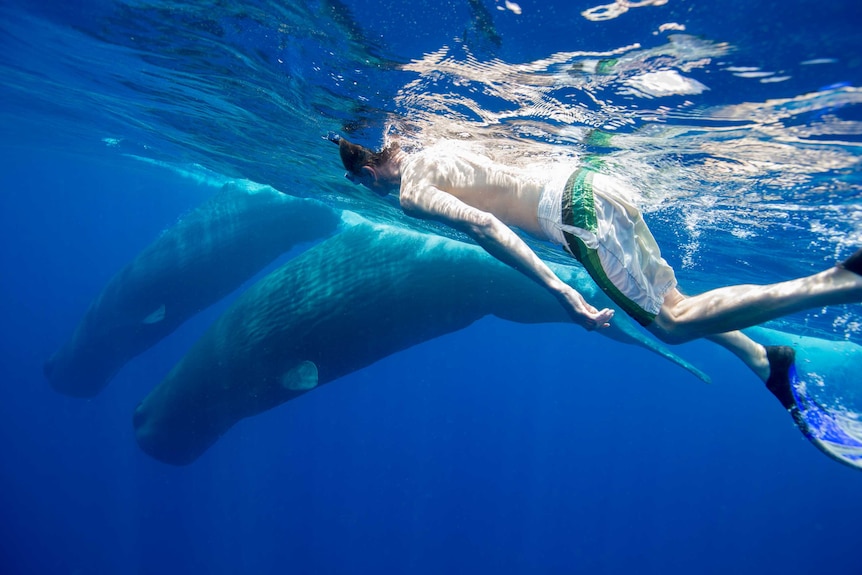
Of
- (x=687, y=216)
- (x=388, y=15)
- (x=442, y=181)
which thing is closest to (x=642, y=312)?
(x=442, y=181)

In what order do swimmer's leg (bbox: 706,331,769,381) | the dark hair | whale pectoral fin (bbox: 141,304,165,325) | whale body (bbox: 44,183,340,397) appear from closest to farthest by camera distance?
swimmer's leg (bbox: 706,331,769,381), the dark hair, whale pectoral fin (bbox: 141,304,165,325), whale body (bbox: 44,183,340,397)

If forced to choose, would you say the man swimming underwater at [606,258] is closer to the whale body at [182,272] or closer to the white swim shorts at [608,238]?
the white swim shorts at [608,238]

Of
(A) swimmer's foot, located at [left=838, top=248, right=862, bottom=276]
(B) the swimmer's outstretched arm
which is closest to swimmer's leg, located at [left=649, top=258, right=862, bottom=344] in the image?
(A) swimmer's foot, located at [left=838, top=248, right=862, bottom=276]

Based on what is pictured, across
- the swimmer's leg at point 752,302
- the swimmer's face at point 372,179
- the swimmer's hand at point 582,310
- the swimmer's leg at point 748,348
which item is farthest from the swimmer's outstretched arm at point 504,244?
the swimmer's leg at point 748,348

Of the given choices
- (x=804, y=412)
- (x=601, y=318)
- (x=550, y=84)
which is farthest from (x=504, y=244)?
(x=804, y=412)

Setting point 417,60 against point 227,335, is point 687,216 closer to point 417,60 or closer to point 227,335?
point 417,60

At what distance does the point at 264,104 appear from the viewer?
8.72m

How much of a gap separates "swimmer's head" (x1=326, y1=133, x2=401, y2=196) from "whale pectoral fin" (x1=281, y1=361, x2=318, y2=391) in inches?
199

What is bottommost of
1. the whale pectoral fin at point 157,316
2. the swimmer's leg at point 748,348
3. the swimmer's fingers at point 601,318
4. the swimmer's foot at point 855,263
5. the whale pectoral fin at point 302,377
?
A: the whale pectoral fin at point 157,316

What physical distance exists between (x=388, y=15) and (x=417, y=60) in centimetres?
83

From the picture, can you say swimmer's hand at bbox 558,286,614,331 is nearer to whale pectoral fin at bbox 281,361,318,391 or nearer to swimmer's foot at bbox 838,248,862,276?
swimmer's foot at bbox 838,248,862,276

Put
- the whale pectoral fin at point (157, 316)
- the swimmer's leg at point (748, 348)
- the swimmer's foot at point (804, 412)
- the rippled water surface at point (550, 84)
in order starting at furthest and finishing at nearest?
the whale pectoral fin at point (157, 316) < the swimmer's leg at point (748, 348) < the rippled water surface at point (550, 84) < the swimmer's foot at point (804, 412)

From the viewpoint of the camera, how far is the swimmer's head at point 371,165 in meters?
4.88

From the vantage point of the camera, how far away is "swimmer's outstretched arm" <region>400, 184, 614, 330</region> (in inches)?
126
